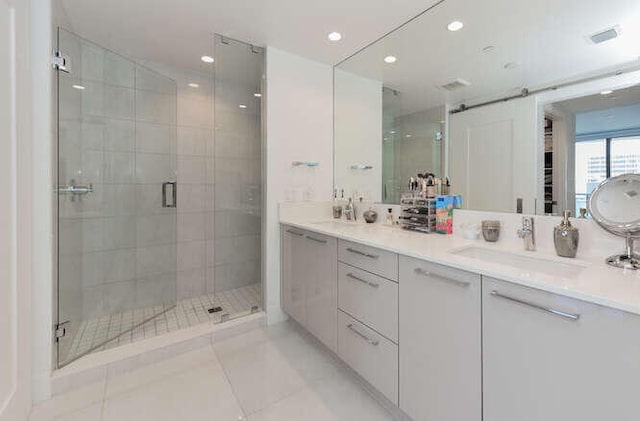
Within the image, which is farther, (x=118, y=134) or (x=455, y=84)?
(x=118, y=134)

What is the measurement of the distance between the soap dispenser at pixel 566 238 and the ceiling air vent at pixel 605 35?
2.50ft

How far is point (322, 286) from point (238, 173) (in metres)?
1.47

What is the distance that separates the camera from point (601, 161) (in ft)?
3.98

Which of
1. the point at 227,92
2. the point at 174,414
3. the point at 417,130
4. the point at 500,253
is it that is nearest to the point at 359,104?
the point at 417,130

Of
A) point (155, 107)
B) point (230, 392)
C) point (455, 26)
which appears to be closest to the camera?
point (230, 392)

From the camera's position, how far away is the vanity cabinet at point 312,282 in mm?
1740

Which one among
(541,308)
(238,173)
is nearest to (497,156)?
(541,308)

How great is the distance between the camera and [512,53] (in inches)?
59.8

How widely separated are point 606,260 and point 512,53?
1134 millimetres

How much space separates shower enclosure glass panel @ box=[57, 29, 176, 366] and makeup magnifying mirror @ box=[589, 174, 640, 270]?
281 cm

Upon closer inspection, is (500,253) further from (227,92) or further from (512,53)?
(227,92)

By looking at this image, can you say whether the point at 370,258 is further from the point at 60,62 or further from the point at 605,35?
the point at 60,62

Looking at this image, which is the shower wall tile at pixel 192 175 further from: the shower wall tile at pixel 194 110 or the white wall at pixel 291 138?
the white wall at pixel 291 138

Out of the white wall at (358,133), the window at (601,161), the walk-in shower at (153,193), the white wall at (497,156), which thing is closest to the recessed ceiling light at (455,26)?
the white wall at (497,156)
